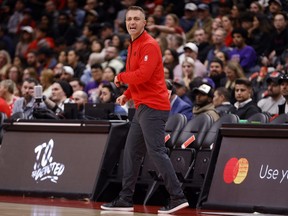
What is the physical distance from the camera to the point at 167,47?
18484 mm

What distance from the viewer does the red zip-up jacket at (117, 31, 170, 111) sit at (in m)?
10.1

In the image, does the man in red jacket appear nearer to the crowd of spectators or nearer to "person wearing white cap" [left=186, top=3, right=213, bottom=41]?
the crowd of spectators

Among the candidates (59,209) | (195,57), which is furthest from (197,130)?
(195,57)

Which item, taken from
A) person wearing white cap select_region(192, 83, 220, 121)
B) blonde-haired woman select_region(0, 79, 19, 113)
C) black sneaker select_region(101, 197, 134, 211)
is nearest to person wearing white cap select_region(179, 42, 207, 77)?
blonde-haired woman select_region(0, 79, 19, 113)

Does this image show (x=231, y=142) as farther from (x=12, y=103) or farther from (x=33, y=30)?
(x=33, y=30)

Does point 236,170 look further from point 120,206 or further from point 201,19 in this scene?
point 201,19

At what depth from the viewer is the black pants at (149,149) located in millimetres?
10133

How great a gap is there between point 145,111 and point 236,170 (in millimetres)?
1305

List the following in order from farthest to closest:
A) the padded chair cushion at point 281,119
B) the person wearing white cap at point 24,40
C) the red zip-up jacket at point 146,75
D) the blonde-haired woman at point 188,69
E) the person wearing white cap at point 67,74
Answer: the person wearing white cap at point 24,40, the person wearing white cap at point 67,74, the blonde-haired woman at point 188,69, the padded chair cushion at point 281,119, the red zip-up jacket at point 146,75

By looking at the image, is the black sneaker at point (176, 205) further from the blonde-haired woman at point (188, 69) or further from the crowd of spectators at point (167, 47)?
the blonde-haired woman at point (188, 69)

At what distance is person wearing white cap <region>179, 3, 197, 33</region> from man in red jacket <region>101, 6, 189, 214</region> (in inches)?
374

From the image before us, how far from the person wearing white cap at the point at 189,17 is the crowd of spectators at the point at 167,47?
0.9 inches

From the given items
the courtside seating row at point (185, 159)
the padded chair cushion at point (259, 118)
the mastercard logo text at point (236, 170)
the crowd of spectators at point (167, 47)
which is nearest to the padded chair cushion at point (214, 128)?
the courtside seating row at point (185, 159)

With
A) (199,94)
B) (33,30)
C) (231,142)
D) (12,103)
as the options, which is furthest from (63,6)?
(231,142)
